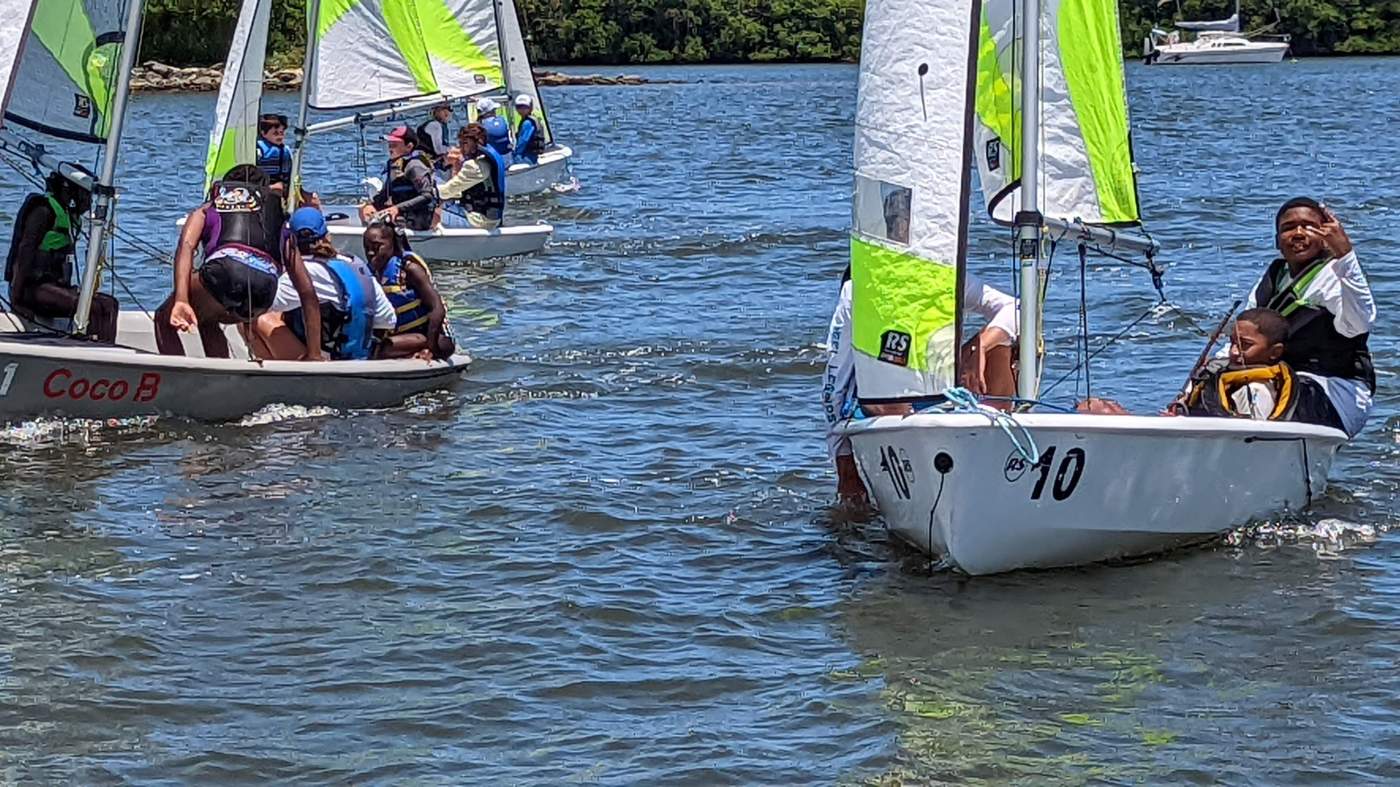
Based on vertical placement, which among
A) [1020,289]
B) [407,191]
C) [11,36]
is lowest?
[407,191]

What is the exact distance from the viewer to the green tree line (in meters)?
105

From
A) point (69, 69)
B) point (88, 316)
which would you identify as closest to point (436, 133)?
point (88, 316)

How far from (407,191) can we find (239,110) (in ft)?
11.9

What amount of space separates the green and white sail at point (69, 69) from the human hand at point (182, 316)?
3.42 ft

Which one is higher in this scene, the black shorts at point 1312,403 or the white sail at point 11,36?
the white sail at point 11,36

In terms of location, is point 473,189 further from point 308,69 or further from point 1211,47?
point 1211,47

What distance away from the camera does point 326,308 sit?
39.9 feet

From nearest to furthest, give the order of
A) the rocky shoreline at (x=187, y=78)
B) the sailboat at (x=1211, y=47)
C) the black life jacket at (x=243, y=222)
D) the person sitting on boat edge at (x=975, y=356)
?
the person sitting on boat edge at (x=975, y=356), the black life jacket at (x=243, y=222), the rocky shoreline at (x=187, y=78), the sailboat at (x=1211, y=47)

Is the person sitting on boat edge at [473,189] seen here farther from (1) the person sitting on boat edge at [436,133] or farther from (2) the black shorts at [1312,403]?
(2) the black shorts at [1312,403]

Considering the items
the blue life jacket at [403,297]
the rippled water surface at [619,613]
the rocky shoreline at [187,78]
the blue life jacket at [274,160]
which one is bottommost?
the rocky shoreline at [187,78]

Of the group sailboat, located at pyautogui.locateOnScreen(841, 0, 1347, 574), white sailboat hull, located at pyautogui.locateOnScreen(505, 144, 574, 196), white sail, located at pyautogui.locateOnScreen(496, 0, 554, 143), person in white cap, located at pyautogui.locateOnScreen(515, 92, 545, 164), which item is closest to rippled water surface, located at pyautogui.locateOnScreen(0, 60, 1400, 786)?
sailboat, located at pyautogui.locateOnScreen(841, 0, 1347, 574)

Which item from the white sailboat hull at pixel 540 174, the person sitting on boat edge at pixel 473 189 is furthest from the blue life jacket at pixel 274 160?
the white sailboat hull at pixel 540 174

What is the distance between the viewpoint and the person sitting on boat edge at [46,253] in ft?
38.3

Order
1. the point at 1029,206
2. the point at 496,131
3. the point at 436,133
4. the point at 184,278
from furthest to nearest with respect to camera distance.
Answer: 1. the point at 496,131
2. the point at 436,133
3. the point at 184,278
4. the point at 1029,206
